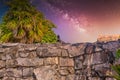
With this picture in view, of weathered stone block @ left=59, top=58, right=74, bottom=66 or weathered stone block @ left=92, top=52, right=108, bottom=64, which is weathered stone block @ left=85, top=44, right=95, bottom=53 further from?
weathered stone block @ left=59, top=58, right=74, bottom=66

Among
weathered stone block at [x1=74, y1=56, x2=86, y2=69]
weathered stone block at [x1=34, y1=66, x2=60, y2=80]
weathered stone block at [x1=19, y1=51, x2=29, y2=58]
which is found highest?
weathered stone block at [x1=19, y1=51, x2=29, y2=58]

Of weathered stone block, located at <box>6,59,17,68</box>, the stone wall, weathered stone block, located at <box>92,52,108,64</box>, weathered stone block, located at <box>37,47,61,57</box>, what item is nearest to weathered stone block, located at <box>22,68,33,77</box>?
the stone wall

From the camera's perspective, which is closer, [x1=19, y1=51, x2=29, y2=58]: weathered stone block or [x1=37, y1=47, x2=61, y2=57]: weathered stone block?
[x1=37, y1=47, x2=61, y2=57]: weathered stone block

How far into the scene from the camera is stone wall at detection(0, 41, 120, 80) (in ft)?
29.9

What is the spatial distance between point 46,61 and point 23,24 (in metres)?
19.1

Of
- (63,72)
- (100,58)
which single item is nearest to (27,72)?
(63,72)

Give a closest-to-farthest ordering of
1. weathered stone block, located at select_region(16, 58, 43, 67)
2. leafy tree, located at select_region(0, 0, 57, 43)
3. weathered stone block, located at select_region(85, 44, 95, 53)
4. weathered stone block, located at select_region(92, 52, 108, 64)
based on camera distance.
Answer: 1. weathered stone block, located at select_region(92, 52, 108, 64)
2. weathered stone block, located at select_region(85, 44, 95, 53)
3. weathered stone block, located at select_region(16, 58, 43, 67)
4. leafy tree, located at select_region(0, 0, 57, 43)

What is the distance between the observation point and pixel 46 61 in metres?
9.30

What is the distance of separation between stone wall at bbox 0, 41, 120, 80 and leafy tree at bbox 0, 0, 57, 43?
17.4m

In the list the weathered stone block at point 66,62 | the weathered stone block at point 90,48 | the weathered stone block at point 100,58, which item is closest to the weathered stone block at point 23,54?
the weathered stone block at point 66,62

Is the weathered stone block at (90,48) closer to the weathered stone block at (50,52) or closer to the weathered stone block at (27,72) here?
the weathered stone block at (50,52)

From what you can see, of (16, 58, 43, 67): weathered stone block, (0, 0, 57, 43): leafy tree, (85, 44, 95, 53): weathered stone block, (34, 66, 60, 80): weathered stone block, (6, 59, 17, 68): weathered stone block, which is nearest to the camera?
(85, 44, 95, 53): weathered stone block

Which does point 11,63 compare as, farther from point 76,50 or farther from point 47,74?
point 76,50

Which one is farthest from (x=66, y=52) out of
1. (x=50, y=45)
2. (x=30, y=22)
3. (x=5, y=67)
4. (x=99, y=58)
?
(x=30, y=22)
